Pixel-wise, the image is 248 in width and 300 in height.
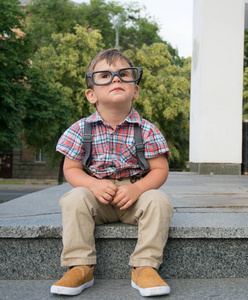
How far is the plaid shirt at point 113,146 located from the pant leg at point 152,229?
0.30 meters

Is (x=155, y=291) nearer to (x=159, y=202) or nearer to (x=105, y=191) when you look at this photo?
(x=159, y=202)

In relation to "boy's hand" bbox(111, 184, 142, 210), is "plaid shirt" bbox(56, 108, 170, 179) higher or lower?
higher

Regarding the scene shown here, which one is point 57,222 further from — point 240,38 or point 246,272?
point 240,38

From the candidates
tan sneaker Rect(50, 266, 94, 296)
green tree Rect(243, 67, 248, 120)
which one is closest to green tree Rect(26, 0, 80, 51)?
green tree Rect(243, 67, 248, 120)

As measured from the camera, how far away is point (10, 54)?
14.3m

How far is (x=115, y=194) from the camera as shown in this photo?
220cm

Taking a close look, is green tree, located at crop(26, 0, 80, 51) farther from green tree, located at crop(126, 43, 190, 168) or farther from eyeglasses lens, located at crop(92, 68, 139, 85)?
eyeglasses lens, located at crop(92, 68, 139, 85)

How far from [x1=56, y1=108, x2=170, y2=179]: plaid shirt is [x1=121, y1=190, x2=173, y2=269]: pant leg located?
303 millimetres

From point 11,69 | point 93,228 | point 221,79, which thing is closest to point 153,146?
point 93,228

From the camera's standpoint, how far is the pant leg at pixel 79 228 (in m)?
2.07

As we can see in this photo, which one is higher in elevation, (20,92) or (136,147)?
(20,92)

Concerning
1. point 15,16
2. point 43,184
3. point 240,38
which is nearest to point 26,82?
point 15,16

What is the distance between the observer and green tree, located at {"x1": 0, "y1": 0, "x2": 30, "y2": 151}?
44.6ft

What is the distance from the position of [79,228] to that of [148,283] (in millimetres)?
468
